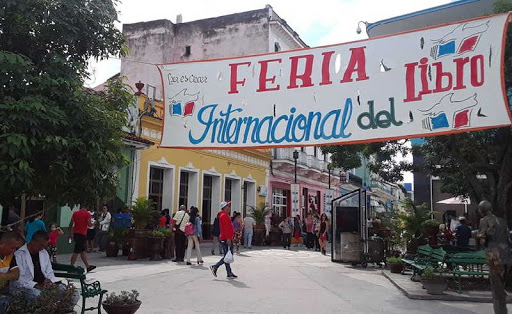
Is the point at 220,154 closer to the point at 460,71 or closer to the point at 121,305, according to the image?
the point at 121,305

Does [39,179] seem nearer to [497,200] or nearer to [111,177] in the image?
[111,177]

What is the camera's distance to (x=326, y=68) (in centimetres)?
568

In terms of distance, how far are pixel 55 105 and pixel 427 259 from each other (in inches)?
360

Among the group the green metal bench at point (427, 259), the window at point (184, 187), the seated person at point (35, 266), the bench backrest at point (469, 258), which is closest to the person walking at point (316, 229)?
the window at point (184, 187)

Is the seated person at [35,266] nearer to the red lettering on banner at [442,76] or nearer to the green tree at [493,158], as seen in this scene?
the red lettering on banner at [442,76]

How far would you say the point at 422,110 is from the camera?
205 inches

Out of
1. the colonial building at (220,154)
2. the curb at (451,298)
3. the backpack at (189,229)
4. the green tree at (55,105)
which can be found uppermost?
the colonial building at (220,154)

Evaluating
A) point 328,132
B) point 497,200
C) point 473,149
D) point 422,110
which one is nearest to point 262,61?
point 328,132

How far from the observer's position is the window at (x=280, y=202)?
100ft

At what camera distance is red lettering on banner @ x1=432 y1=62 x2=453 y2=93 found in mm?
5184

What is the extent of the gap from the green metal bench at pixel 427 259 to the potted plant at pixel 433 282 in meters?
0.82

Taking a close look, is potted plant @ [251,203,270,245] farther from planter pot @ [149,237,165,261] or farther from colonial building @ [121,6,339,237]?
planter pot @ [149,237,165,261]

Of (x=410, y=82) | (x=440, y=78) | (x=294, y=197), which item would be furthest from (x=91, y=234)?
(x=294, y=197)

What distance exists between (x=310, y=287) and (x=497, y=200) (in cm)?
436
